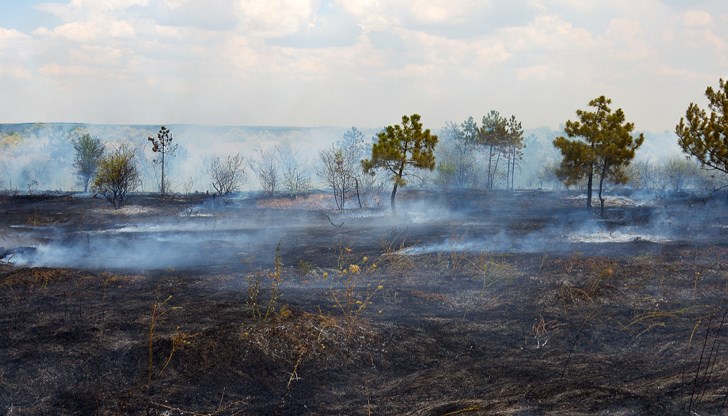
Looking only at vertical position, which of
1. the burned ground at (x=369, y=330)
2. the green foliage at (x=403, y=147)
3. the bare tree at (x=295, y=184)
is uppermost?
the green foliage at (x=403, y=147)

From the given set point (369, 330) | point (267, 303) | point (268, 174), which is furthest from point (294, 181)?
point (369, 330)

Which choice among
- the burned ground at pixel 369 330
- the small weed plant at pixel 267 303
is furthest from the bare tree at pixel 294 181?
the small weed plant at pixel 267 303

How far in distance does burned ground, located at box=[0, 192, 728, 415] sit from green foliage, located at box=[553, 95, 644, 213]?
17016mm

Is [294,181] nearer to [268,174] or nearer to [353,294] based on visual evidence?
[268,174]

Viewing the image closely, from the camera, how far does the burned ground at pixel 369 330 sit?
23.6ft

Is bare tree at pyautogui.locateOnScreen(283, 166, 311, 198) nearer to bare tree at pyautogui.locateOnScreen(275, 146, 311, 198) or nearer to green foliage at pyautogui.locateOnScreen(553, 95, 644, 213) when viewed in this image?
bare tree at pyautogui.locateOnScreen(275, 146, 311, 198)

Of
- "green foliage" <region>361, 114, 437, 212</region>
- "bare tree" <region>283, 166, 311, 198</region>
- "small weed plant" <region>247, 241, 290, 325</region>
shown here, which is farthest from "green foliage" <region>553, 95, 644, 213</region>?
"small weed plant" <region>247, 241, 290, 325</region>

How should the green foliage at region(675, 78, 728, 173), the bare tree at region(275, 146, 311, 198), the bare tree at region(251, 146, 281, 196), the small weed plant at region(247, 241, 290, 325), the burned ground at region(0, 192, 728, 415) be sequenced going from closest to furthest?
the burned ground at region(0, 192, 728, 415) < the small weed plant at region(247, 241, 290, 325) < the green foliage at region(675, 78, 728, 173) < the bare tree at region(251, 146, 281, 196) < the bare tree at region(275, 146, 311, 198)

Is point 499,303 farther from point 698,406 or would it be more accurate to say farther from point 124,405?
point 124,405

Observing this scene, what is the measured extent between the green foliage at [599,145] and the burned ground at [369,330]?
17.0 metres

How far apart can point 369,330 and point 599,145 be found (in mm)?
33398

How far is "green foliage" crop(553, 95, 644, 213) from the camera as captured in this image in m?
37.8

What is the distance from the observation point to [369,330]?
972cm

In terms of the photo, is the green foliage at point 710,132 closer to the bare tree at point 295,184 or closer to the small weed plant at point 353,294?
the small weed plant at point 353,294
